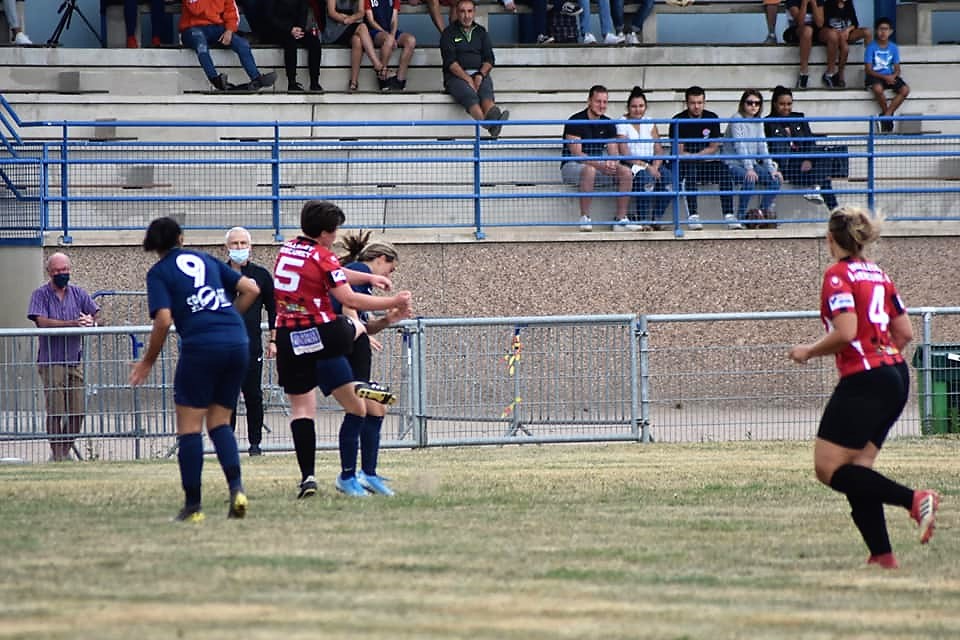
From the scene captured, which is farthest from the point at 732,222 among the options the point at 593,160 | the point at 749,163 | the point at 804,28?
the point at 804,28

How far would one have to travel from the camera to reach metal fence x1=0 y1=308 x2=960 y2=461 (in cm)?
1407

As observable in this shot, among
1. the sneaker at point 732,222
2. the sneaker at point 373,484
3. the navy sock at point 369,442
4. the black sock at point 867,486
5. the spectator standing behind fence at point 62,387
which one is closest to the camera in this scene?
the black sock at point 867,486

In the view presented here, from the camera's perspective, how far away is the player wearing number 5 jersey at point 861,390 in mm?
7660

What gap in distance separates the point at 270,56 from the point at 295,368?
42.4 feet

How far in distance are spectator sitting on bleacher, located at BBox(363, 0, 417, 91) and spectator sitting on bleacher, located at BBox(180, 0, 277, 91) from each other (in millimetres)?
1495

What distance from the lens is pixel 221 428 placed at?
9.27 m

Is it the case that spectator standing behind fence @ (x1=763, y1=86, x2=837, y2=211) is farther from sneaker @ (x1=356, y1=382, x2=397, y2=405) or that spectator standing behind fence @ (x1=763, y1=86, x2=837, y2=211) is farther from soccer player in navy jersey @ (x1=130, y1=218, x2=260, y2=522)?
soccer player in navy jersey @ (x1=130, y1=218, x2=260, y2=522)

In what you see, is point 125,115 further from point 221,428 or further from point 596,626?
point 596,626

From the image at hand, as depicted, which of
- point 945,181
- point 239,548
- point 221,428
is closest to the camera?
point 239,548

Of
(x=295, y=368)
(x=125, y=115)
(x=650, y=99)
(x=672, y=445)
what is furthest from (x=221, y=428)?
(x=650, y=99)

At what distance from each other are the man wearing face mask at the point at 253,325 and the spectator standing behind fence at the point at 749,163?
7144 millimetres

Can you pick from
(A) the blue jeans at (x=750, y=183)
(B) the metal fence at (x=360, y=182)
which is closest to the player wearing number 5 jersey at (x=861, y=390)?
(B) the metal fence at (x=360, y=182)

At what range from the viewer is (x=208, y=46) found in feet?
71.8

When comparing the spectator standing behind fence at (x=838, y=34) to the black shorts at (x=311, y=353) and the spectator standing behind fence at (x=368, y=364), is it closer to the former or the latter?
the spectator standing behind fence at (x=368, y=364)
